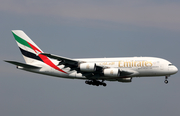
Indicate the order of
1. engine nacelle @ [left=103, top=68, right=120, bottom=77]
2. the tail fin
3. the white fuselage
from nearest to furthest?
engine nacelle @ [left=103, top=68, right=120, bottom=77]
the white fuselage
the tail fin

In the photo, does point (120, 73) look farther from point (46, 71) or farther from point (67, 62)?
point (46, 71)

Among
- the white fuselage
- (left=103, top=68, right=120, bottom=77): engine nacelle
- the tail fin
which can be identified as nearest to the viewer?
(left=103, top=68, right=120, bottom=77): engine nacelle

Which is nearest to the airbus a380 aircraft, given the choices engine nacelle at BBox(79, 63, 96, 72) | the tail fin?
engine nacelle at BBox(79, 63, 96, 72)

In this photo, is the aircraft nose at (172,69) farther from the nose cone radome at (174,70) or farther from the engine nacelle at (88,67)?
the engine nacelle at (88,67)

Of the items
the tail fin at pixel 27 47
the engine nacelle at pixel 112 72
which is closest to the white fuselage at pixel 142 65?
the engine nacelle at pixel 112 72

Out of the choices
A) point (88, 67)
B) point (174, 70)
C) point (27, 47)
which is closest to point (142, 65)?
point (174, 70)

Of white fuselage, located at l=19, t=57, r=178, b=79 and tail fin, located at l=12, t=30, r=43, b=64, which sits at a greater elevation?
tail fin, located at l=12, t=30, r=43, b=64

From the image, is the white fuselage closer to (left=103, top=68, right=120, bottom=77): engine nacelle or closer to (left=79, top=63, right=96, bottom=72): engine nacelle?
(left=103, top=68, right=120, bottom=77): engine nacelle

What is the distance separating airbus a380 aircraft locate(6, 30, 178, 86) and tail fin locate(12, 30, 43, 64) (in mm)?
900

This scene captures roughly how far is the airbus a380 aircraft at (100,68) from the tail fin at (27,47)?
35.4 inches

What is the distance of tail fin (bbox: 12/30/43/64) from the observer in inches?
A: 2164

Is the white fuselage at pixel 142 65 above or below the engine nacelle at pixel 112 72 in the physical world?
above

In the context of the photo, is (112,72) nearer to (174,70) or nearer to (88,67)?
(88,67)

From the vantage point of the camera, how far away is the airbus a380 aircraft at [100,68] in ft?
161
